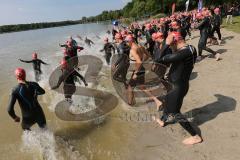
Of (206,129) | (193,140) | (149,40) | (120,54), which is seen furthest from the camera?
(149,40)

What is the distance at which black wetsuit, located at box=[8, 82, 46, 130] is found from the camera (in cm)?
565

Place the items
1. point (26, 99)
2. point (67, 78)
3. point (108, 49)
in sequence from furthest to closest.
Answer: point (108, 49)
point (67, 78)
point (26, 99)

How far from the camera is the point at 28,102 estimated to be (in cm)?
583

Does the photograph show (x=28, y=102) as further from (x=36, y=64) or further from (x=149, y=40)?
(x=149, y=40)

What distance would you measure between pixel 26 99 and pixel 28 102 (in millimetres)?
85

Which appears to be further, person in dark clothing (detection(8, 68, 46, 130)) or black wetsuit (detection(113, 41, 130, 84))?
black wetsuit (detection(113, 41, 130, 84))

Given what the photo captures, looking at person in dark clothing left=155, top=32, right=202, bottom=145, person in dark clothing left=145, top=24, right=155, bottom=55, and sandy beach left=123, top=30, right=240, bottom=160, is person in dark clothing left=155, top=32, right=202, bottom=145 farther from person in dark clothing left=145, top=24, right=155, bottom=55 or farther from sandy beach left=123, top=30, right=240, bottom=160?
person in dark clothing left=145, top=24, right=155, bottom=55

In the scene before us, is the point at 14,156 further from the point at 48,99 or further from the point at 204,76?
the point at 204,76

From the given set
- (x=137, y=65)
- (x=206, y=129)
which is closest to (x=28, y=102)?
(x=137, y=65)

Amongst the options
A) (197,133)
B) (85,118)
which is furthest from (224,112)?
(85,118)

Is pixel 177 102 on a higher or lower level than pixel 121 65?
lower

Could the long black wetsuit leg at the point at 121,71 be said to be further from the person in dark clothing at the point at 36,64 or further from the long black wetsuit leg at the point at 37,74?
the long black wetsuit leg at the point at 37,74

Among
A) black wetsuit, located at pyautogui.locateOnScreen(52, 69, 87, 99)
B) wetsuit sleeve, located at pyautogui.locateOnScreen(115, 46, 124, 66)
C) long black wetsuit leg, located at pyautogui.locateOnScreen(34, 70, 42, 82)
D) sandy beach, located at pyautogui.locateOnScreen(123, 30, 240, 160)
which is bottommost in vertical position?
long black wetsuit leg, located at pyautogui.locateOnScreen(34, 70, 42, 82)

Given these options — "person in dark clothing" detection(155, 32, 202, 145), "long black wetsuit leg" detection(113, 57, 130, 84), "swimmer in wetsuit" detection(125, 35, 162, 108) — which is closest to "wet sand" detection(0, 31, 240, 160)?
"person in dark clothing" detection(155, 32, 202, 145)
